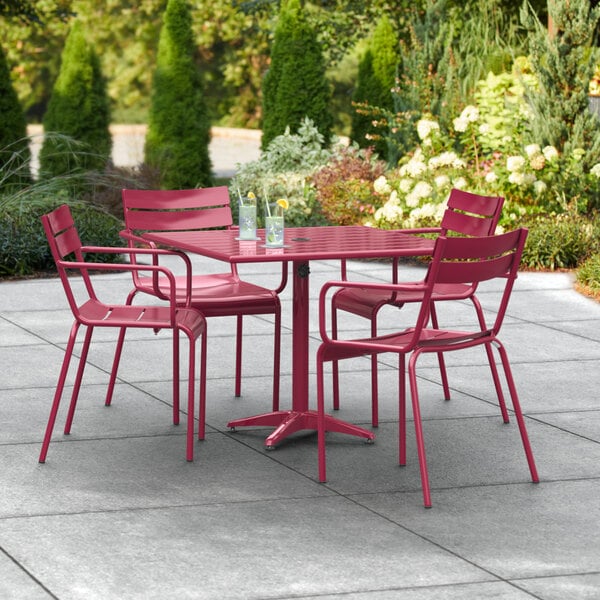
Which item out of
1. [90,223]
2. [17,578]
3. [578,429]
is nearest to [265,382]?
[578,429]

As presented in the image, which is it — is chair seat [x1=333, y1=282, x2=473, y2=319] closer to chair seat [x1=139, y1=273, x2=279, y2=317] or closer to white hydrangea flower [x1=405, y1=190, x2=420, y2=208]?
chair seat [x1=139, y1=273, x2=279, y2=317]

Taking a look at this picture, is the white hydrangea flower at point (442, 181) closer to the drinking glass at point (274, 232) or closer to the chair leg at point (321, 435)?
the drinking glass at point (274, 232)

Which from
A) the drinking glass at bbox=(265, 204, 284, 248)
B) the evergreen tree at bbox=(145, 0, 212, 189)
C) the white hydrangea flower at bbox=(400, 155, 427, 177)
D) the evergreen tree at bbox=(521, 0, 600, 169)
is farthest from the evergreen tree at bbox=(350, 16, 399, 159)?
the drinking glass at bbox=(265, 204, 284, 248)

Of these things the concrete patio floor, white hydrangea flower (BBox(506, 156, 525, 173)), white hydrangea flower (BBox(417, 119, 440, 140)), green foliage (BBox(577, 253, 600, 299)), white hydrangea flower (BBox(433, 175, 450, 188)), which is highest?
white hydrangea flower (BBox(417, 119, 440, 140))

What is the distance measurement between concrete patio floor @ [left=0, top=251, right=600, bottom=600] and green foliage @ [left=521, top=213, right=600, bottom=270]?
3.61 meters

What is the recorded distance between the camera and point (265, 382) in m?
6.91

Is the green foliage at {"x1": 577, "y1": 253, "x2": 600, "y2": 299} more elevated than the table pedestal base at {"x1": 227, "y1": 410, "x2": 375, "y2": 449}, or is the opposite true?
the table pedestal base at {"x1": 227, "y1": 410, "x2": 375, "y2": 449}

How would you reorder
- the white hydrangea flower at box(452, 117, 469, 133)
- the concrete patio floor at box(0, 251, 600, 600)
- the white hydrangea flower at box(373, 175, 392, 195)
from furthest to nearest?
the white hydrangea flower at box(452, 117, 469, 133)
the white hydrangea flower at box(373, 175, 392, 195)
the concrete patio floor at box(0, 251, 600, 600)

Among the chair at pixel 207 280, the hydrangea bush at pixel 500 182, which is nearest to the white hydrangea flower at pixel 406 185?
the hydrangea bush at pixel 500 182

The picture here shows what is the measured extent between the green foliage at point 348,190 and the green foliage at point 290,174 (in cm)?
17

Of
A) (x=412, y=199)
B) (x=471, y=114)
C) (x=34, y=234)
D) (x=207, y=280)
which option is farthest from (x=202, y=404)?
(x=471, y=114)

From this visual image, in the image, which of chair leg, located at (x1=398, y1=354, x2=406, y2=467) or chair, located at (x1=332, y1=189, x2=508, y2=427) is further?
chair, located at (x1=332, y1=189, x2=508, y2=427)

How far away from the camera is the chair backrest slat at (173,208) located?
6.71 m

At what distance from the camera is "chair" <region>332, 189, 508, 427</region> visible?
236 inches
